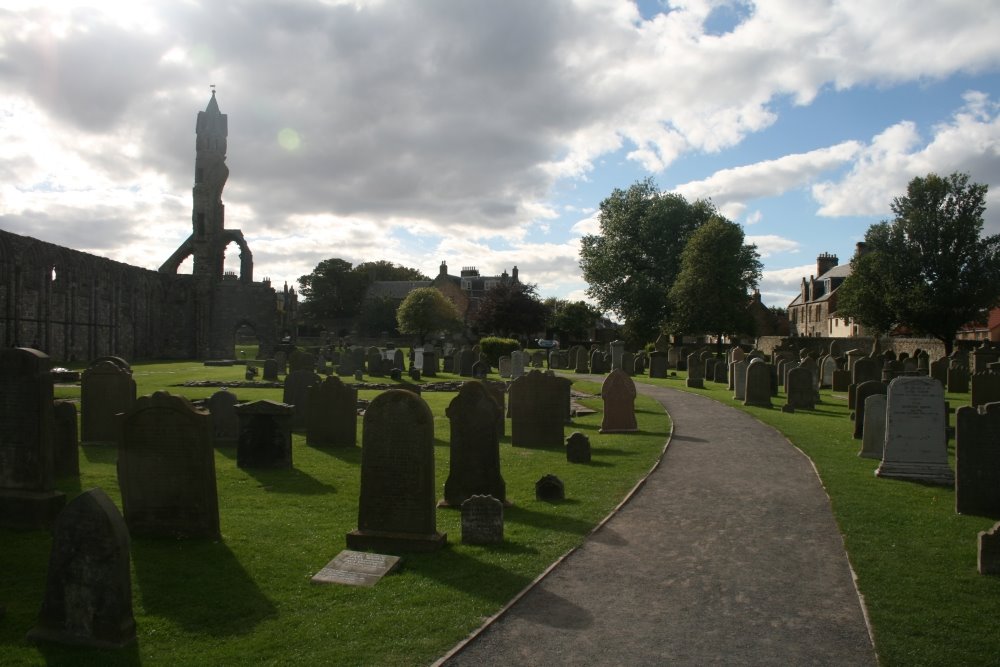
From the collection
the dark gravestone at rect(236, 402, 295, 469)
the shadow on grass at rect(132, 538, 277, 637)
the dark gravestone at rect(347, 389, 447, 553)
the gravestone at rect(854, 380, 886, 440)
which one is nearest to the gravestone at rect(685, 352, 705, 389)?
the gravestone at rect(854, 380, 886, 440)

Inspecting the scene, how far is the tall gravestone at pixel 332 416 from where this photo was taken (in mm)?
12828

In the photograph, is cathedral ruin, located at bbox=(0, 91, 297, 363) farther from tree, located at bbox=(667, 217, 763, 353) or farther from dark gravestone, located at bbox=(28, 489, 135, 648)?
dark gravestone, located at bbox=(28, 489, 135, 648)

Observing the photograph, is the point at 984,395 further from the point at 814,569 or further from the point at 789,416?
the point at 814,569

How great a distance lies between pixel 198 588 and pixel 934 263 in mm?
49475

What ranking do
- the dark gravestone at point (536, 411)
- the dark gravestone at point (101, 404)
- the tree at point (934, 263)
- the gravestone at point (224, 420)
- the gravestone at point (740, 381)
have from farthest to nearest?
the tree at point (934, 263), the gravestone at point (740, 381), the dark gravestone at point (536, 411), the gravestone at point (224, 420), the dark gravestone at point (101, 404)

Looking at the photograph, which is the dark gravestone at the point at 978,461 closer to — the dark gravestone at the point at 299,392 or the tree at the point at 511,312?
the dark gravestone at the point at 299,392

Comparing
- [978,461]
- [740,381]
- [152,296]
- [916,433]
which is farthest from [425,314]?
[978,461]

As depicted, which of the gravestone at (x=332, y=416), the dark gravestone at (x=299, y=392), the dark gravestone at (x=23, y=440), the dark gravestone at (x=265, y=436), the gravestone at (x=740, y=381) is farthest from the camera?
the gravestone at (x=740, y=381)

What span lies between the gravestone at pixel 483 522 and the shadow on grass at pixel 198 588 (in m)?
2.10

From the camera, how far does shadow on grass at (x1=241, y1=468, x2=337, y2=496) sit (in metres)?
9.28

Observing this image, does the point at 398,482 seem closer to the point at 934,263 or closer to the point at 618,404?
the point at 618,404

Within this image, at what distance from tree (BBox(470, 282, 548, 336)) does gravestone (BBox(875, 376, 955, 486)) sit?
5586 cm

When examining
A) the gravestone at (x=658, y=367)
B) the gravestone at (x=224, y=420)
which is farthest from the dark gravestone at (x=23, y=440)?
the gravestone at (x=658, y=367)

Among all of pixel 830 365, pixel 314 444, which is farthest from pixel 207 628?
pixel 830 365
